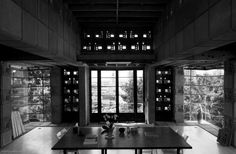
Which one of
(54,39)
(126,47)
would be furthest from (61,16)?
(126,47)

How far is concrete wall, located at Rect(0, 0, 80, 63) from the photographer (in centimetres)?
298

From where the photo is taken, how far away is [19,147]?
809 cm

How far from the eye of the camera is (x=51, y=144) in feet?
27.6

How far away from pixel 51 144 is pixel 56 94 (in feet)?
15.0

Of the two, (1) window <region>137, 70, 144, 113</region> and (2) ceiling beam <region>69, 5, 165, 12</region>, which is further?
(1) window <region>137, 70, 144, 113</region>

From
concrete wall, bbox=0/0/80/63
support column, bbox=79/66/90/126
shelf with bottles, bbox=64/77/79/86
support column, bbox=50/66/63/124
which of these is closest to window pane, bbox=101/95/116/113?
shelf with bottles, bbox=64/77/79/86

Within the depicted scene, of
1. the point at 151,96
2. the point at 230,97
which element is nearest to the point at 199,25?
the point at 230,97

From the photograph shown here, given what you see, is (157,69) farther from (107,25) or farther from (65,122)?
(65,122)

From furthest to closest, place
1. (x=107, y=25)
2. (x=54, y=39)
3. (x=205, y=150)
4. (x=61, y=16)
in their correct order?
(x=107, y=25) < (x=205, y=150) < (x=61, y=16) < (x=54, y=39)

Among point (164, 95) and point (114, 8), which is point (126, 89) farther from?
point (114, 8)

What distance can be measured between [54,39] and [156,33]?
166 inches

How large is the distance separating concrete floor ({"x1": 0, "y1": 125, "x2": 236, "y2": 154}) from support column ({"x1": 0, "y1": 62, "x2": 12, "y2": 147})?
36 cm

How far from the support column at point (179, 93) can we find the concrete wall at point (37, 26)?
7595mm

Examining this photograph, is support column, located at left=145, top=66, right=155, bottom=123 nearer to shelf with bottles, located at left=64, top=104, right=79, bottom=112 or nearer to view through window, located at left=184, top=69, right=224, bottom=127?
view through window, located at left=184, top=69, right=224, bottom=127
